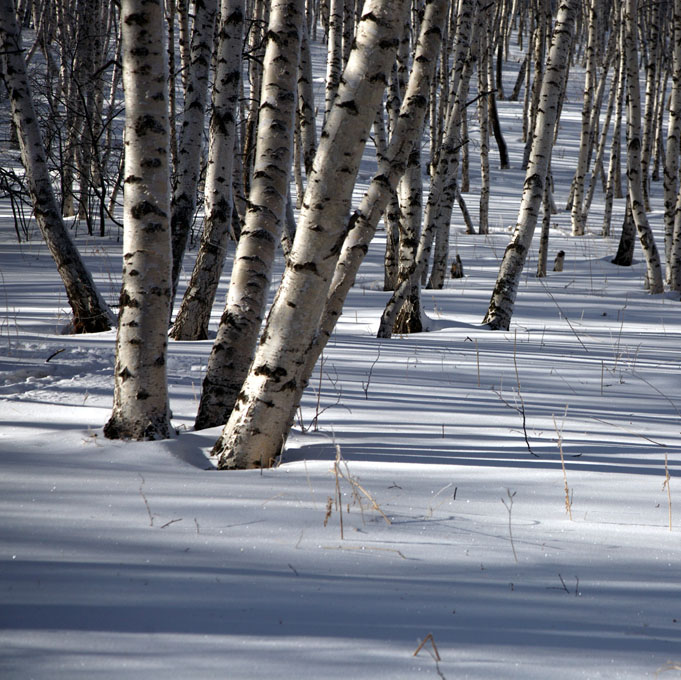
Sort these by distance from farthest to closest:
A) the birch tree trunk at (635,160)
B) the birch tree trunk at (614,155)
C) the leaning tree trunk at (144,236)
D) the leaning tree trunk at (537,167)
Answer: the birch tree trunk at (614,155) < the birch tree trunk at (635,160) < the leaning tree trunk at (537,167) < the leaning tree trunk at (144,236)

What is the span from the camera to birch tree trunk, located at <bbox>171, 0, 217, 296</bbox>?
21.5ft

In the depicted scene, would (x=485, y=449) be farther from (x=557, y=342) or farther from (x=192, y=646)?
(x=557, y=342)

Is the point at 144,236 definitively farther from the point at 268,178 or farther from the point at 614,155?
the point at 614,155

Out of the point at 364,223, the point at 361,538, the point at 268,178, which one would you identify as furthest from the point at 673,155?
the point at 361,538

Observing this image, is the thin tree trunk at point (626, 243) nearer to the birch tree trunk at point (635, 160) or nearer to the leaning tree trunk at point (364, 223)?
the birch tree trunk at point (635, 160)

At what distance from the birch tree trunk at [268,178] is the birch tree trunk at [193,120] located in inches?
135

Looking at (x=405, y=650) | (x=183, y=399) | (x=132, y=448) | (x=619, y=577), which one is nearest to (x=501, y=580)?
(x=619, y=577)

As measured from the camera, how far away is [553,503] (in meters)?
2.64

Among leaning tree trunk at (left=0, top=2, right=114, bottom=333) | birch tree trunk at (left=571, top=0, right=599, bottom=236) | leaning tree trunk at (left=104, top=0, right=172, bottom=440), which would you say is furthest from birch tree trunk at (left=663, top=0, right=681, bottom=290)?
leaning tree trunk at (left=104, top=0, right=172, bottom=440)

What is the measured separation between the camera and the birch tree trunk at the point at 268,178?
338 centimetres

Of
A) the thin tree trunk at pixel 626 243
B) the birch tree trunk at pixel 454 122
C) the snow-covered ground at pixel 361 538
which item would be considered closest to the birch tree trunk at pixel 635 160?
the thin tree trunk at pixel 626 243

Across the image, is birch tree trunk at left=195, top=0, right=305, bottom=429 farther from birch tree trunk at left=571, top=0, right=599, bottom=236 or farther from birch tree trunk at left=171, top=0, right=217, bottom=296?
birch tree trunk at left=571, top=0, right=599, bottom=236

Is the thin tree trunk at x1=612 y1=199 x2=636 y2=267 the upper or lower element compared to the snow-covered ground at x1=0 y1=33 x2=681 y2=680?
lower

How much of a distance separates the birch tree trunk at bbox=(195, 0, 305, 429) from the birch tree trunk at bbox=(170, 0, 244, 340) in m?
2.47
